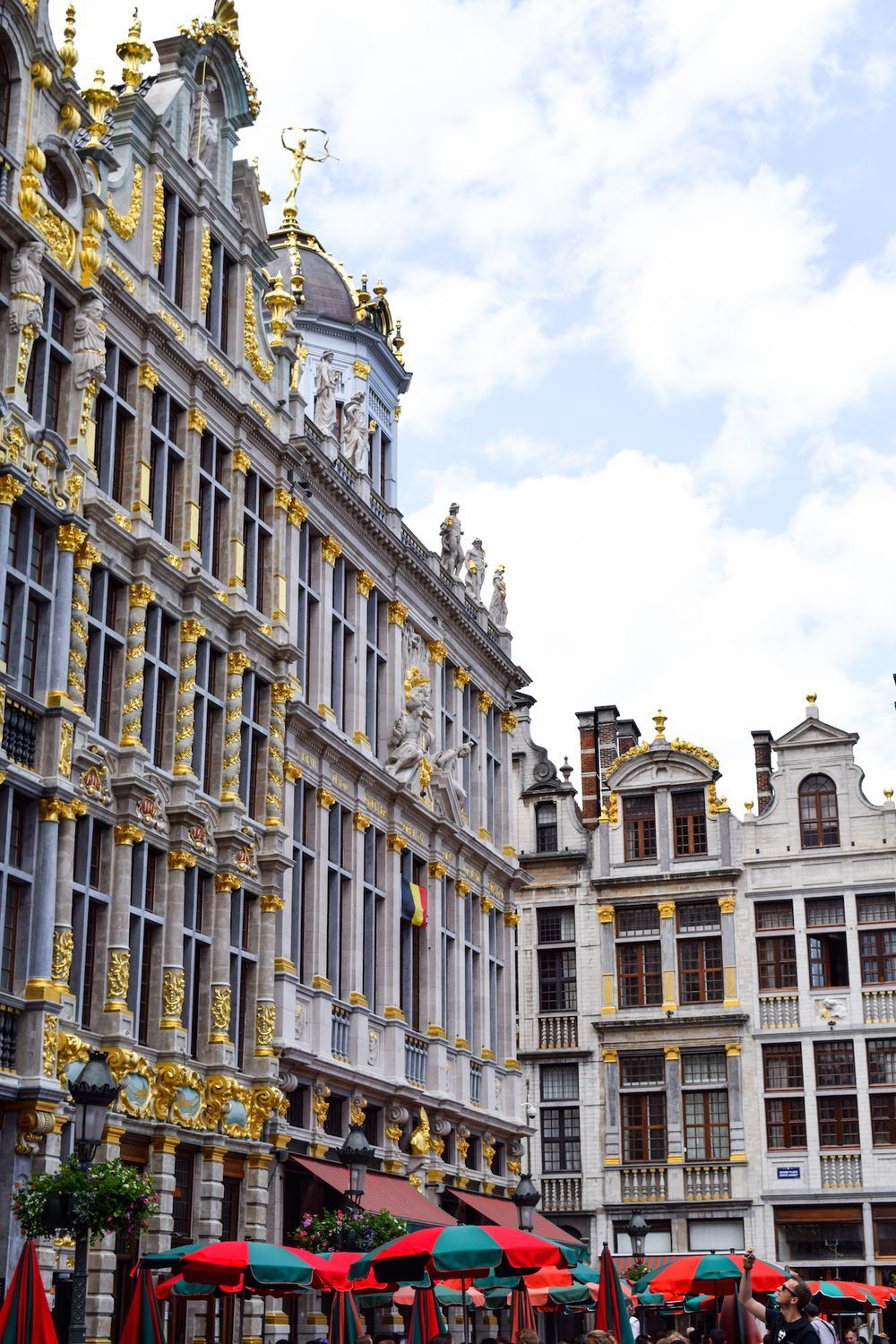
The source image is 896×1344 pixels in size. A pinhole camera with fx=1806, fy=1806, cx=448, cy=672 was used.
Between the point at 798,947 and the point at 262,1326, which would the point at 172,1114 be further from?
the point at 798,947

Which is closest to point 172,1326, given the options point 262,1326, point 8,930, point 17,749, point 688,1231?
point 262,1326

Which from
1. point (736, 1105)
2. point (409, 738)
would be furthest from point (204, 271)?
point (736, 1105)

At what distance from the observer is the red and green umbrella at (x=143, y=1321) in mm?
16125

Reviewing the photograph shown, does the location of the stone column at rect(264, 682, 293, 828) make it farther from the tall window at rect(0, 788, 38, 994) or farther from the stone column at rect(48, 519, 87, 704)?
the tall window at rect(0, 788, 38, 994)

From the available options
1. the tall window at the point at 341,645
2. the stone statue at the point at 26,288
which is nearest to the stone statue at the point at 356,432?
the tall window at the point at 341,645

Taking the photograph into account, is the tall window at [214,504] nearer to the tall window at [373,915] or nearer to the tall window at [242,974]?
the tall window at [242,974]

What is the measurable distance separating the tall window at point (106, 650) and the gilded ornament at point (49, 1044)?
439 centimetres

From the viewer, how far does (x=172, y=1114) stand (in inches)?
981

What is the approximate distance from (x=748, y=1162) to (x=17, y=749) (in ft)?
92.2

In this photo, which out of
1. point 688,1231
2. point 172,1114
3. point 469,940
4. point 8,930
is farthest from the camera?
point 688,1231

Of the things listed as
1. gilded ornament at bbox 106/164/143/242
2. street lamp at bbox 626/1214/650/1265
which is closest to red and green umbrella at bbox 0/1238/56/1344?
gilded ornament at bbox 106/164/143/242

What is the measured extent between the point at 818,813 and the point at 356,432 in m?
18.9

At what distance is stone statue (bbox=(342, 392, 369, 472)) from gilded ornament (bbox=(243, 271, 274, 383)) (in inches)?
141

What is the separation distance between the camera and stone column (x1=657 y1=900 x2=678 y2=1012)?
4653cm
